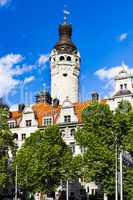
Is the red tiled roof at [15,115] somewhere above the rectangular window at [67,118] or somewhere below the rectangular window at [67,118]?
above

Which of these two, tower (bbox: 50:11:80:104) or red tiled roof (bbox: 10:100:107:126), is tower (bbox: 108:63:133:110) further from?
tower (bbox: 50:11:80:104)

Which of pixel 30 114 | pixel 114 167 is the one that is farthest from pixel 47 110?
pixel 114 167

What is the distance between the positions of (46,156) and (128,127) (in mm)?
12610

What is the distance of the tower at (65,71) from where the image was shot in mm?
114312

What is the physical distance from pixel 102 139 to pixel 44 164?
9.12m

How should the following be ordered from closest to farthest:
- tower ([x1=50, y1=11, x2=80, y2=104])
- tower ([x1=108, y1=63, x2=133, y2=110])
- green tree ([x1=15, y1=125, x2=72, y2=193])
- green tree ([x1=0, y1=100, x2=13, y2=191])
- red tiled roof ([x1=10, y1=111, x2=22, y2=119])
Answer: green tree ([x1=15, y1=125, x2=72, y2=193]) < green tree ([x1=0, y1=100, x2=13, y2=191]) < tower ([x1=108, y1=63, x2=133, y2=110]) < red tiled roof ([x1=10, y1=111, x2=22, y2=119]) < tower ([x1=50, y1=11, x2=80, y2=104])

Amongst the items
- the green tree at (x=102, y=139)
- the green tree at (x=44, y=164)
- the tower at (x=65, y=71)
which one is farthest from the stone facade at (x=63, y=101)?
the green tree at (x=44, y=164)

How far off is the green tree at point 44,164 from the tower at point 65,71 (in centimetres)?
3524

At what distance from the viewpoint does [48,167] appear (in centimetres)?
7531

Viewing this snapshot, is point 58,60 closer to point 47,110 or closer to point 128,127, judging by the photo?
point 47,110

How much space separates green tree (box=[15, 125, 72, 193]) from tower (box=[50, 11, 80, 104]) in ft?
116

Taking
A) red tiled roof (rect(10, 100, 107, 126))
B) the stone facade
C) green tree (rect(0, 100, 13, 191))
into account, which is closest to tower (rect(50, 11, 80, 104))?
the stone facade

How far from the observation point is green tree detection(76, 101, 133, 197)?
2876 inches

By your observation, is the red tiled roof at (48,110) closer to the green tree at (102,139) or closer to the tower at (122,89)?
the tower at (122,89)
